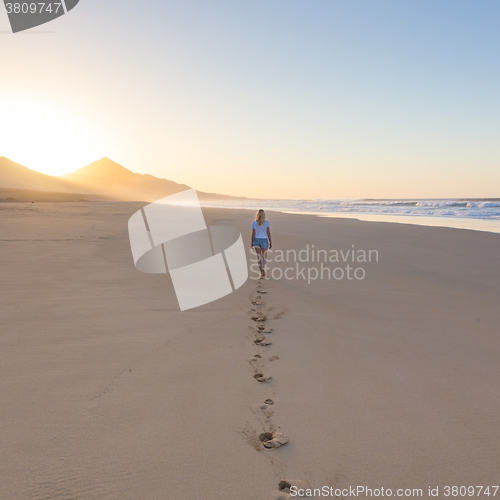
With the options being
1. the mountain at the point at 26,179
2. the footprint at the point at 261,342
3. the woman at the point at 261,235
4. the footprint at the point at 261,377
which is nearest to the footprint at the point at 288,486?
the footprint at the point at 261,377

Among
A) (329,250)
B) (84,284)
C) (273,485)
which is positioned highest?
(84,284)

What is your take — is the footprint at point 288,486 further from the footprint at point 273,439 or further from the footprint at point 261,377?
the footprint at point 261,377

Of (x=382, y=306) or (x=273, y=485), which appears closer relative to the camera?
(x=273, y=485)

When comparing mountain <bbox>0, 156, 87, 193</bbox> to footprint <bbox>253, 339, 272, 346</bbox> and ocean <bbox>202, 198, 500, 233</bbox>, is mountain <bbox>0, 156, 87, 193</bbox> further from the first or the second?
footprint <bbox>253, 339, 272, 346</bbox>

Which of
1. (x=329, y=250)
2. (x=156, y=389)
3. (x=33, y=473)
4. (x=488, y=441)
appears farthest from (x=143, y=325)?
(x=329, y=250)

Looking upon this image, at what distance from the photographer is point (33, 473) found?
198cm

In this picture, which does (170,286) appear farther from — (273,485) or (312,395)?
(273,485)

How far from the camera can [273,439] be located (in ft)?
7.70

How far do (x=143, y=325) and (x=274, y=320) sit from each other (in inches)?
72.7

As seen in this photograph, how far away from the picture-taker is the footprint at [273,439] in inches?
90.2

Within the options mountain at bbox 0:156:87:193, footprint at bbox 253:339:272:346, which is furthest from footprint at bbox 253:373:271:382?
mountain at bbox 0:156:87:193

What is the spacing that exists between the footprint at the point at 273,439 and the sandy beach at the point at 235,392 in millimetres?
44

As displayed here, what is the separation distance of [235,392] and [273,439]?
642 mm

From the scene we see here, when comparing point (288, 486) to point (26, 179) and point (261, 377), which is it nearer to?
point (261, 377)
